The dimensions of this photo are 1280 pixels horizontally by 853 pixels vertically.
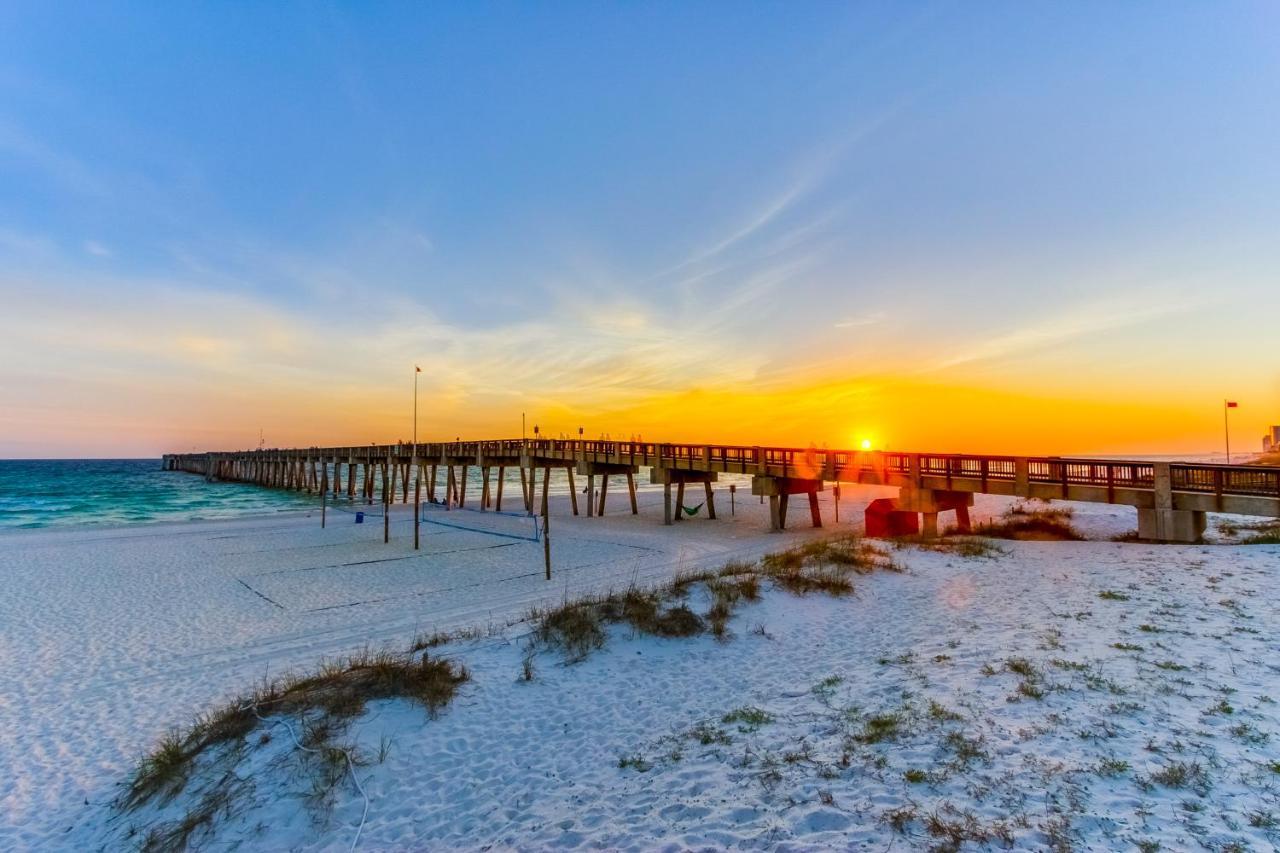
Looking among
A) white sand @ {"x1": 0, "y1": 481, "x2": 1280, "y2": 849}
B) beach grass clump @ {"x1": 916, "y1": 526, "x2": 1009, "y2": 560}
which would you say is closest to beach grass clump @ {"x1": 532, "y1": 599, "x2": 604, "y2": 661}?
white sand @ {"x1": 0, "y1": 481, "x2": 1280, "y2": 849}

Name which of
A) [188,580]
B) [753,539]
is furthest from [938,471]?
[188,580]

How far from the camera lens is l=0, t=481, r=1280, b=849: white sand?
489 centimetres

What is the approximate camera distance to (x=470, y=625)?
12.2 metres

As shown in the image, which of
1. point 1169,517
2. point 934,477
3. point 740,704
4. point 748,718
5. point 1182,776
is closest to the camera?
point 1182,776

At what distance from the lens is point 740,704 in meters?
7.34

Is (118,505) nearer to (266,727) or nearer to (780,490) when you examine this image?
(780,490)

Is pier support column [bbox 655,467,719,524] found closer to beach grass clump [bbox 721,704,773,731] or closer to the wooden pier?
the wooden pier

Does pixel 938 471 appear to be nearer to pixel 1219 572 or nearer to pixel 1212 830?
pixel 1219 572

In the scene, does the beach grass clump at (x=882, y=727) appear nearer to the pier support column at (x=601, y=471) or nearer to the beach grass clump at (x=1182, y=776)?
the beach grass clump at (x=1182, y=776)

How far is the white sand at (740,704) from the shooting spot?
4891 millimetres

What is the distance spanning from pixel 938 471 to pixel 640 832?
Result: 19240 millimetres

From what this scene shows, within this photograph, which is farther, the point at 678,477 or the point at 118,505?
the point at 118,505

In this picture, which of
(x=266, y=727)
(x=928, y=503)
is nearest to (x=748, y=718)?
(x=266, y=727)

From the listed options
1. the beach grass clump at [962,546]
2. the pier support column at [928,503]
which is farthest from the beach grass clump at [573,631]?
the pier support column at [928,503]
